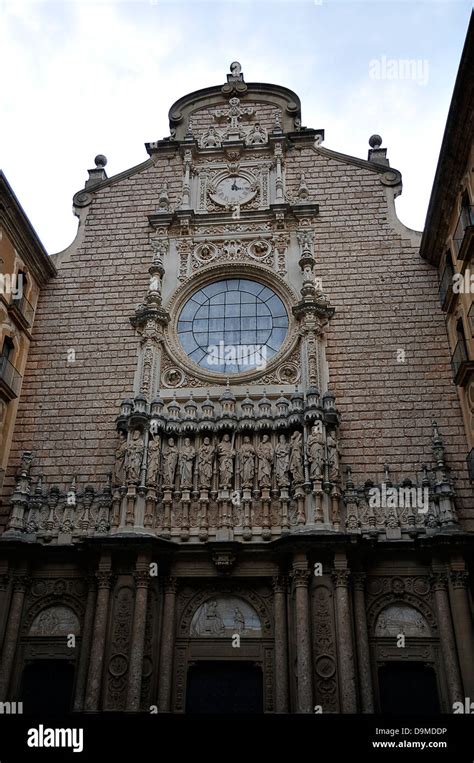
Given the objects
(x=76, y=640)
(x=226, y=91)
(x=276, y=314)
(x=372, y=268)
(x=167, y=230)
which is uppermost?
(x=226, y=91)

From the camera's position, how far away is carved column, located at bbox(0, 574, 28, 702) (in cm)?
1225

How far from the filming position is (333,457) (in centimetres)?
1347

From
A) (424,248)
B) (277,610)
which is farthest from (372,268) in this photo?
(277,610)

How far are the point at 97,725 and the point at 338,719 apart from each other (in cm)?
364

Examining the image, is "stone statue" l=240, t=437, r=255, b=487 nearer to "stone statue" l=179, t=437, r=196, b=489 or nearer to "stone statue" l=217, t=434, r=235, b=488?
"stone statue" l=217, t=434, r=235, b=488

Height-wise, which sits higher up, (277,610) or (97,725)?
(277,610)

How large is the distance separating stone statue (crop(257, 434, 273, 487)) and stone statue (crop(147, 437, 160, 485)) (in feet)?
6.85

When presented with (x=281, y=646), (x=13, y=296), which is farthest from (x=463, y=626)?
(x=13, y=296)

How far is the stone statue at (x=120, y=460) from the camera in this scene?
13.8m

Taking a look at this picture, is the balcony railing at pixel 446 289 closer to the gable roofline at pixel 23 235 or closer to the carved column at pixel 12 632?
the gable roofline at pixel 23 235

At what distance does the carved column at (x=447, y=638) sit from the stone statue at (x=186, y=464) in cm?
509

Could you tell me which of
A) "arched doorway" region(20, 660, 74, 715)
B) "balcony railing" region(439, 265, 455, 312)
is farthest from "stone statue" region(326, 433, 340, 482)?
"arched doorway" region(20, 660, 74, 715)

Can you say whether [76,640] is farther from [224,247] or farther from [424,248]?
[424,248]

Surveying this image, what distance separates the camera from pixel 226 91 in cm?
1950
